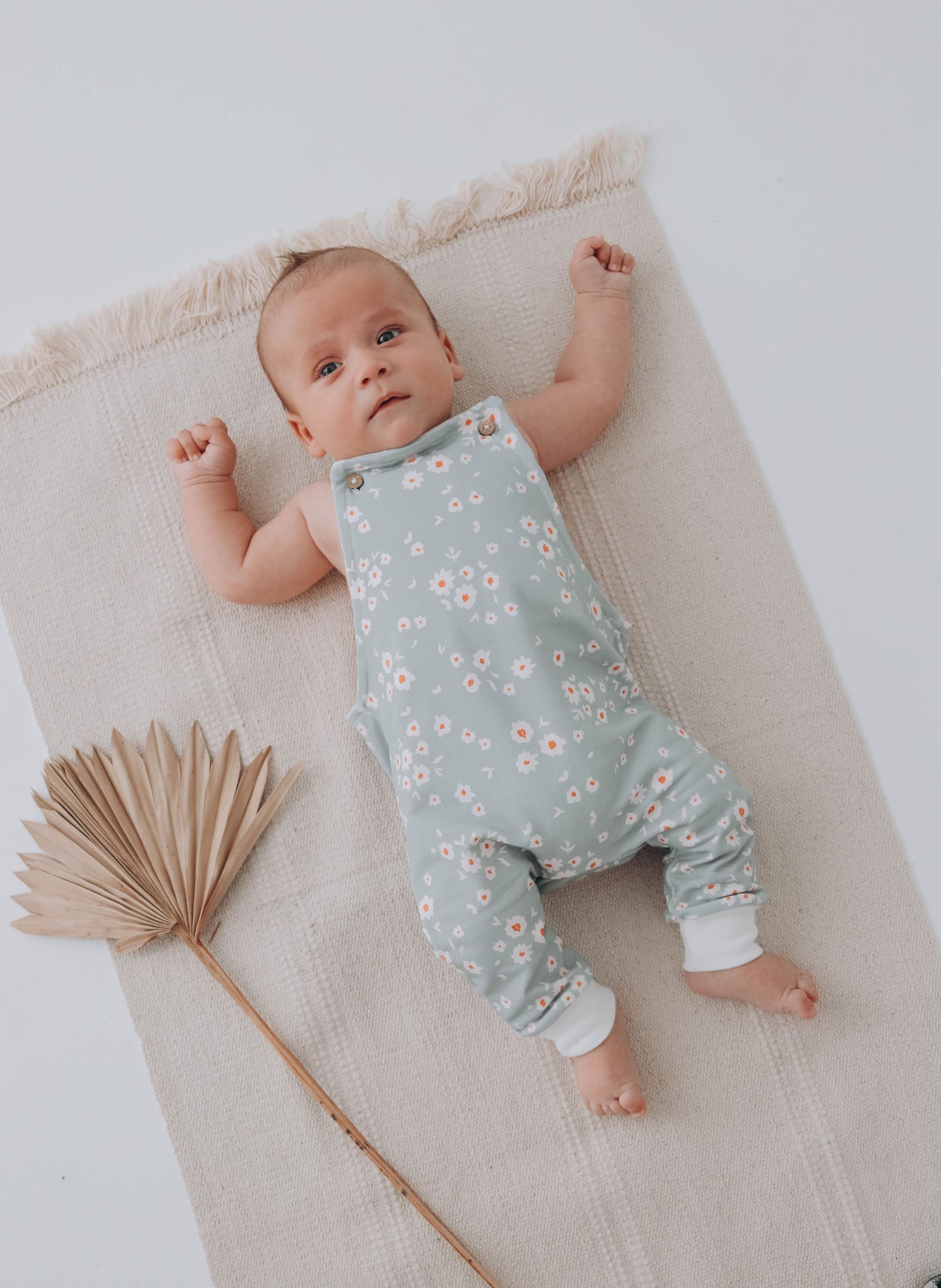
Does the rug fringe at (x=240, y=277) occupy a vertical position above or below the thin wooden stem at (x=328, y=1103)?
above

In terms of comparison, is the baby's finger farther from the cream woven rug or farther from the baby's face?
the baby's face

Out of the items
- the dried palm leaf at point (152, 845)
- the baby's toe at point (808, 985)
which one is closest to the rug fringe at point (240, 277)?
the dried palm leaf at point (152, 845)

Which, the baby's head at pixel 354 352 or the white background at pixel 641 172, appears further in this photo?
the white background at pixel 641 172

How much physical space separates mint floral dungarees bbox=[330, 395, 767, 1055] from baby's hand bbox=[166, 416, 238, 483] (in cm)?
19

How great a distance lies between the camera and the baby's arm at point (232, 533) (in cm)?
123

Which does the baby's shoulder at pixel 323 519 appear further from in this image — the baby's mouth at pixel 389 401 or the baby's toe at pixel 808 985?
the baby's toe at pixel 808 985

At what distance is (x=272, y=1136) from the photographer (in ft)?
4.01

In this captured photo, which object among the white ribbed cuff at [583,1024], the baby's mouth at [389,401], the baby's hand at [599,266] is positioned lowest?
the white ribbed cuff at [583,1024]

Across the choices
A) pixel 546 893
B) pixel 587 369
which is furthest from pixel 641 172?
pixel 546 893

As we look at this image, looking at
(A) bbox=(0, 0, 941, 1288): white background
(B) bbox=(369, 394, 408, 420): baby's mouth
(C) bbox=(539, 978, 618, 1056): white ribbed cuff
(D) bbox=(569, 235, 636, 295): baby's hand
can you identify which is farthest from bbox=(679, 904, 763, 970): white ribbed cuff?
(D) bbox=(569, 235, 636, 295): baby's hand

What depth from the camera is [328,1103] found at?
119cm

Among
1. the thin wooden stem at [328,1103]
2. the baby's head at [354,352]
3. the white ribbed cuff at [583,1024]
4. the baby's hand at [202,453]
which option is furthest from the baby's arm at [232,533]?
the white ribbed cuff at [583,1024]

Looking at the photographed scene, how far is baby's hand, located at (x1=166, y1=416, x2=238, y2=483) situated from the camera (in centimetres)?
127

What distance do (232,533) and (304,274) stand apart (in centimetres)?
34
